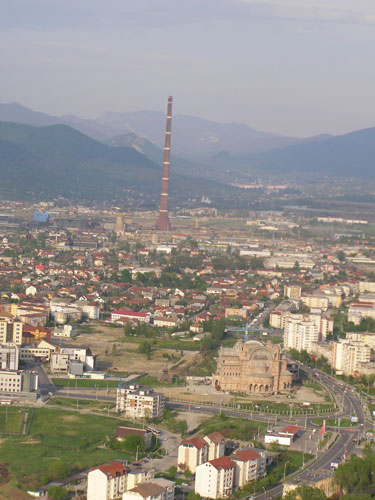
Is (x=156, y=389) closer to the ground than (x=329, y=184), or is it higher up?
closer to the ground

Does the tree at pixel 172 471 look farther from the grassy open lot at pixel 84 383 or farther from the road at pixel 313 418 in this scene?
the grassy open lot at pixel 84 383

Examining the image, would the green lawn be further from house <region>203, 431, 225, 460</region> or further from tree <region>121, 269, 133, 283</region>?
tree <region>121, 269, 133, 283</region>

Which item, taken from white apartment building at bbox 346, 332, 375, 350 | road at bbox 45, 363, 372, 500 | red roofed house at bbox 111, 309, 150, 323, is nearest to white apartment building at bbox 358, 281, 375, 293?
red roofed house at bbox 111, 309, 150, 323

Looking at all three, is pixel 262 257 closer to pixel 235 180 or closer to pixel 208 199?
pixel 208 199

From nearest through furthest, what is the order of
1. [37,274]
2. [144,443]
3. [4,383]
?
[144,443] < [4,383] < [37,274]

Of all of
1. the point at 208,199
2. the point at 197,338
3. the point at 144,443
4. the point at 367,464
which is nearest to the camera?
the point at 367,464

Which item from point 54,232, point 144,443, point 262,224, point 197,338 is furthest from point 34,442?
point 262,224

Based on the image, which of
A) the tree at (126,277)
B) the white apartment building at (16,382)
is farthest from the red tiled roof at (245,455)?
the tree at (126,277)
